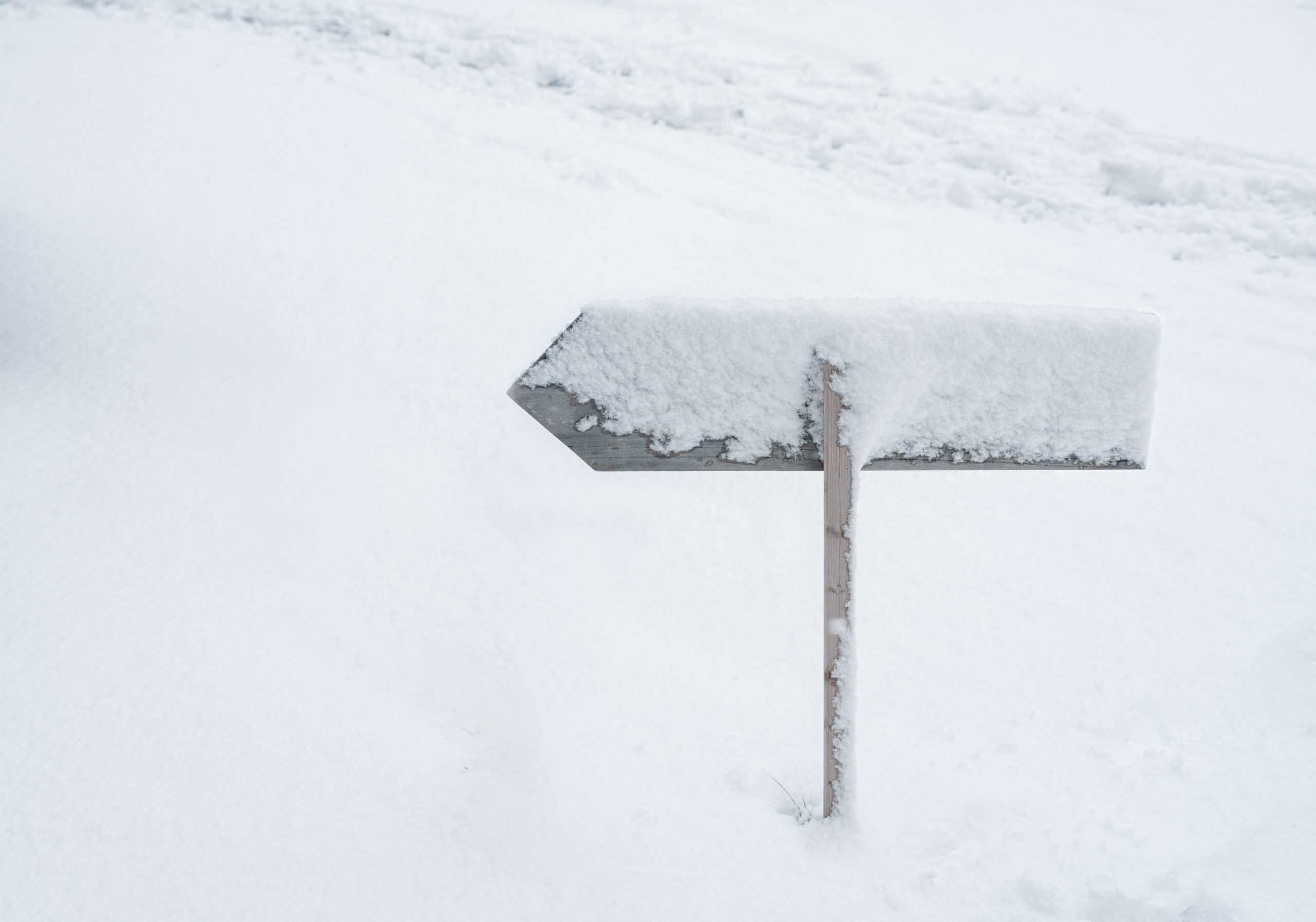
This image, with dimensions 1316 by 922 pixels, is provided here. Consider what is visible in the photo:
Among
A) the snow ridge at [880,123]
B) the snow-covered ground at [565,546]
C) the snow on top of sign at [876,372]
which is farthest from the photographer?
the snow ridge at [880,123]

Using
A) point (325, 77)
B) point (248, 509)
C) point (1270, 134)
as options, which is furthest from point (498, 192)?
point (1270, 134)

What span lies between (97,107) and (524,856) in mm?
4673

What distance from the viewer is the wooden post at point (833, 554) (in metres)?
1.43

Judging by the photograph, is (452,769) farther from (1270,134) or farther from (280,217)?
(1270,134)

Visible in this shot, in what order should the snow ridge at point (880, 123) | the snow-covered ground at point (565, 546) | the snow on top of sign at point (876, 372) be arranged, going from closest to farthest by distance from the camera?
the snow on top of sign at point (876, 372) → the snow-covered ground at point (565, 546) → the snow ridge at point (880, 123)

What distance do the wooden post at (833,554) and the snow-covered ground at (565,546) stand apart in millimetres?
178

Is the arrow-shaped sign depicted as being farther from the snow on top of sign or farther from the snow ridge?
the snow ridge

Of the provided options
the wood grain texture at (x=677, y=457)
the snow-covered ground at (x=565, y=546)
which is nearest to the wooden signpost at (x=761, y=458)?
the wood grain texture at (x=677, y=457)

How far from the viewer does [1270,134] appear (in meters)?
4.72

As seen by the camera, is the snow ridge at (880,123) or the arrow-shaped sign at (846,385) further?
the snow ridge at (880,123)

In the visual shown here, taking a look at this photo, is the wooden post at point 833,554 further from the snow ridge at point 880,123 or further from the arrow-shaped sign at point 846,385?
the snow ridge at point 880,123

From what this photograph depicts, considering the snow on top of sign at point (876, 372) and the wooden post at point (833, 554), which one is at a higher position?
the snow on top of sign at point (876, 372)

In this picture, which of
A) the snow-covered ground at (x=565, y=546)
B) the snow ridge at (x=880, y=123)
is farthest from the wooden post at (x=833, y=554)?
the snow ridge at (x=880, y=123)

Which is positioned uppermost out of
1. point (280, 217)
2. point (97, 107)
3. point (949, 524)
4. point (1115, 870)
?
point (97, 107)
